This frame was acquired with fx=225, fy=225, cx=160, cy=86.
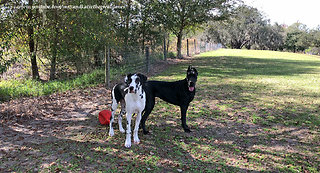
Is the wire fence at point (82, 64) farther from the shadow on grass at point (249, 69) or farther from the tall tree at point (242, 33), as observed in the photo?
the tall tree at point (242, 33)

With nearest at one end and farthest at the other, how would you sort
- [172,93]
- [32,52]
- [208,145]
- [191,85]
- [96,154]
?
[96,154] → [208,145] → [191,85] → [172,93] → [32,52]

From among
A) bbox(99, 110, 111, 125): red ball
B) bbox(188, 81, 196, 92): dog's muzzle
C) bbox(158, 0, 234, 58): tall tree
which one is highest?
bbox(158, 0, 234, 58): tall tree

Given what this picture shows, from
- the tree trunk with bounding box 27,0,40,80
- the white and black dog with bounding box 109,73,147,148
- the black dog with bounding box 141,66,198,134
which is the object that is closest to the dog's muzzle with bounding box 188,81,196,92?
the black dog with bounding box 141,66,198,134

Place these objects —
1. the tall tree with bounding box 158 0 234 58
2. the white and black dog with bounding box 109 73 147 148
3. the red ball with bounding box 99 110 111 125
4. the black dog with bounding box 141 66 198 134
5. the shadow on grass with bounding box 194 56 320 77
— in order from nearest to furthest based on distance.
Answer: the white and black dog with bounding box 109 73 147 148
the black dog with bounding box 141 66 198 134
the red ball with bounding box 99 110 111 125
the shadow on grass with bounding box 194 56 320 77
the tall tree with bounding box 158 0 234 58

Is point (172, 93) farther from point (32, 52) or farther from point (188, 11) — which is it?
point (188, 11)

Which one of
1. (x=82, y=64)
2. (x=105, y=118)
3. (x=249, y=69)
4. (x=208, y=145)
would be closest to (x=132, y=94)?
(x=105, y=118)

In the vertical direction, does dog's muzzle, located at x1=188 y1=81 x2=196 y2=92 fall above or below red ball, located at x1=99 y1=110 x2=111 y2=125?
above

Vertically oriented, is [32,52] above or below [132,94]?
above

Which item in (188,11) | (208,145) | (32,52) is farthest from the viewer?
(188,11)

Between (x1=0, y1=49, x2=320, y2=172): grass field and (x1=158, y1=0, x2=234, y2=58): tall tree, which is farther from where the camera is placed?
(x1=158, y1=0, x2=234, y2=58): tall tree

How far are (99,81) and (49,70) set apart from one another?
2.31 metres

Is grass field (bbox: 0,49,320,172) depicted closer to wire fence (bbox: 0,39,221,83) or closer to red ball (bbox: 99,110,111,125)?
red ball (bbox: 99,110,111,125)

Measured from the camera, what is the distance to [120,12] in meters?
14.3

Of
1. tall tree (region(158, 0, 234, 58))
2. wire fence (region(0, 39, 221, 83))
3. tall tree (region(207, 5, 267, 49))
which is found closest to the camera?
wire fence (region(0, 39, 221, 83))
